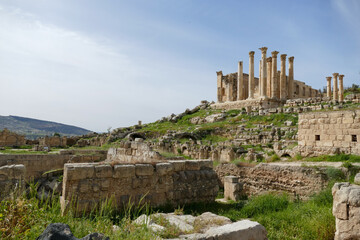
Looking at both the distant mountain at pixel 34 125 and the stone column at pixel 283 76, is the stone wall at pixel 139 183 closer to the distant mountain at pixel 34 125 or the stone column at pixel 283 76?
the stone column at pixel 283 76

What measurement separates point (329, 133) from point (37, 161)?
14296mm

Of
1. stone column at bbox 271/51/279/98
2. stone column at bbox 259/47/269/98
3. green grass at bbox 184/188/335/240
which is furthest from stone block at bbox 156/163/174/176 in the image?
stone column at bbox 271/51/279/98

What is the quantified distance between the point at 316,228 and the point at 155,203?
345cm

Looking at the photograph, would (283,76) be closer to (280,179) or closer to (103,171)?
(280,179)

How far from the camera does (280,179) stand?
949cm

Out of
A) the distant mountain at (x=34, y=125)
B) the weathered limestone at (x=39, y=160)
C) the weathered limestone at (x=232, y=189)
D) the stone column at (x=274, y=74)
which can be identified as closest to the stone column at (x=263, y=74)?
the stone column at (x=274, y=74)

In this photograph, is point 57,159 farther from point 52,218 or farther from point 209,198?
point 52,218

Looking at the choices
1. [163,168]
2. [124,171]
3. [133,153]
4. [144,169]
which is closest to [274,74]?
[133,153]

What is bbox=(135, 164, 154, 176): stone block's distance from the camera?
621 centimetres

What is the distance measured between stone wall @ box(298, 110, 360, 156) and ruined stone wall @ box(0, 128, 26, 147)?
26.5 metres

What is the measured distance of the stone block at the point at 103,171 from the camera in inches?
227

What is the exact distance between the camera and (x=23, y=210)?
3584mm

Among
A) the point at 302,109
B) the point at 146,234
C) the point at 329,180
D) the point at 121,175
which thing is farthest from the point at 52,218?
the point at 302,109

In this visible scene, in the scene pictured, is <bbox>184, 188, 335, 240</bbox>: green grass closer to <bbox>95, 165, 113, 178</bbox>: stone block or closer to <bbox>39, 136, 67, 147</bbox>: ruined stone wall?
<bbox>95, 165, 113, 178</bbox>: stone block
